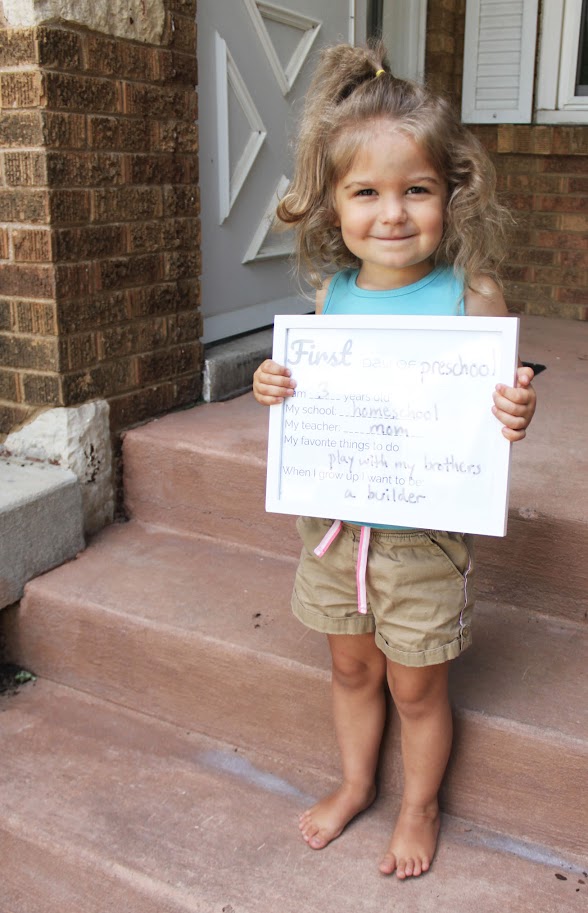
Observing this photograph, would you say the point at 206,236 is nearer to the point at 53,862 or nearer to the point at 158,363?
the point at 158,363

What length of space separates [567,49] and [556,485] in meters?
2.68

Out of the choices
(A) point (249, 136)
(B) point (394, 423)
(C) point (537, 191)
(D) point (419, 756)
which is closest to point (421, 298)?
(B) point (394, 423)

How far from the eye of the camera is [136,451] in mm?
2816

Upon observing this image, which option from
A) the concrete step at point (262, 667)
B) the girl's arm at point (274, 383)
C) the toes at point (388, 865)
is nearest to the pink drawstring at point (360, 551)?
the girl's arm at point (274, 383)

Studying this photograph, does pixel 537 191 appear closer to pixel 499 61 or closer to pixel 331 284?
pixel 499 61

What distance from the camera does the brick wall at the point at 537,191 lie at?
4270mm

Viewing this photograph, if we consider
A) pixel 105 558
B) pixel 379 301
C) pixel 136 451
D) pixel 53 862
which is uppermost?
pixel 379 301

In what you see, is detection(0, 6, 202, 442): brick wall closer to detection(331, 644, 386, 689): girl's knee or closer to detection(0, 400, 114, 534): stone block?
detection(0, 400, 114, 534): stone block

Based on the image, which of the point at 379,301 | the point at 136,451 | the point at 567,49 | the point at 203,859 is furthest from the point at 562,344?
the point at 203,859

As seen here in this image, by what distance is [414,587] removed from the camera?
1689 mm

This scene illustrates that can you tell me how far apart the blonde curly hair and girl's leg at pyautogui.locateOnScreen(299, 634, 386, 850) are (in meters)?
0.79

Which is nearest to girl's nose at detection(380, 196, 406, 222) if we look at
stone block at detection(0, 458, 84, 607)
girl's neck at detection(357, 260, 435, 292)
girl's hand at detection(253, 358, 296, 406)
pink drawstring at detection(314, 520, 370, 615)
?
girl's neck at detection(357, 260, 435, 292)

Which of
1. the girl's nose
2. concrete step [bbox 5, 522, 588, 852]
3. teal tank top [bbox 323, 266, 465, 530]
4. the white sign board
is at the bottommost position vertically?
concrete step [bbox 5, 522, 588, 852]

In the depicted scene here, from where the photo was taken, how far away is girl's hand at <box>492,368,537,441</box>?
1525 millimetres
